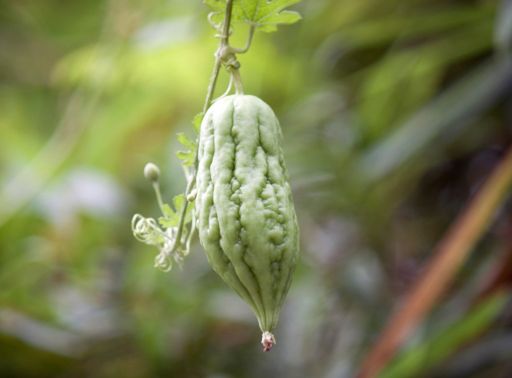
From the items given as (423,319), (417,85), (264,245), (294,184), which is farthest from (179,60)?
(264,245)

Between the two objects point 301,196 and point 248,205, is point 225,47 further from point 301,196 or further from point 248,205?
point 301,196

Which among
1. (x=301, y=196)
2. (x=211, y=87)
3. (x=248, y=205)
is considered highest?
(x=301, y=196)

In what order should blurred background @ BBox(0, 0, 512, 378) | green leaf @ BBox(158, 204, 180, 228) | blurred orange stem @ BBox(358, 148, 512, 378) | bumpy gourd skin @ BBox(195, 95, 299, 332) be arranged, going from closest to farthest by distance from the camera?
bumpy gourd skin @ BBox(195, 95, 299, 332) < green leaf @ BBox(158, 204, 180, 228) < blurred orange stem @ BBox(358, 148, 512, 378) < blurred background @ BBox(0, 0, 512, 378)

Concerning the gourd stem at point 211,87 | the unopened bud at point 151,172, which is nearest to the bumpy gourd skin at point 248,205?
the gourd stem at point 211,87

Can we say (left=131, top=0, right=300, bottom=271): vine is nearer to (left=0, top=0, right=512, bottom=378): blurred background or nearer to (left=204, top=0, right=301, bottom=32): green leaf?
(left=204, top=0, right=301, bottom=32): green leaf

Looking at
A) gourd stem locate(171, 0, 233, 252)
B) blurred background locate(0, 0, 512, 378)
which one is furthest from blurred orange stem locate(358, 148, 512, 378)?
gourd stem locate(171, 0, 233, 252)

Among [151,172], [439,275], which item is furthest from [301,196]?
[151,172]
